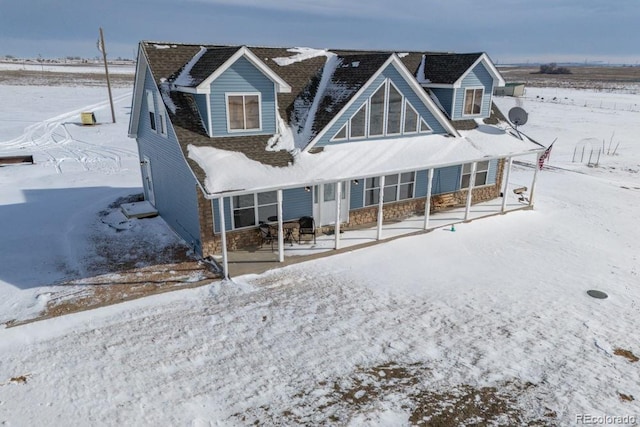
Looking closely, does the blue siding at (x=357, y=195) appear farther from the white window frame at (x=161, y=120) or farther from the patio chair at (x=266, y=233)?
the white window frame at (x=161, y=120)

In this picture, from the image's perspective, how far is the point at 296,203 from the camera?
15.2 metres

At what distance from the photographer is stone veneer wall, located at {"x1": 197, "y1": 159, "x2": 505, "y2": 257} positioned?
1352 centimetres

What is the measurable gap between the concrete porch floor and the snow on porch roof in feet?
8.07

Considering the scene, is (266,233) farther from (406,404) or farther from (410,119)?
(406,404)

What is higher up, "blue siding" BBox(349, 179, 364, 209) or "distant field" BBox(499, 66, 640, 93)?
"distant field" BBox(499, 66, 640, 93)

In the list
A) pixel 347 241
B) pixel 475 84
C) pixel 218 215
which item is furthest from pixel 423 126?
pixel 218 215

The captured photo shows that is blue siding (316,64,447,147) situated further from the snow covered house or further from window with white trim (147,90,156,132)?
window with white trim (147,90,156,132)

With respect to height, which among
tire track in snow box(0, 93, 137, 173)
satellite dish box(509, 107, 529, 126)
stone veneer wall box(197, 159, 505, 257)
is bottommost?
stone veneer wall box(197, 159, 505, 257)

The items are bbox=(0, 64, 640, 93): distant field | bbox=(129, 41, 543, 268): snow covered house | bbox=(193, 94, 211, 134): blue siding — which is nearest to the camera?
bbox=(129, 41, 543, 268): snow covered house

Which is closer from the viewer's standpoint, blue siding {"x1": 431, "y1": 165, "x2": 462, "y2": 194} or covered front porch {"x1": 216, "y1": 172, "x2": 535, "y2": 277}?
covered front porch {"x1": 216, "y1": 172, "x2": 535, "y2": 277}

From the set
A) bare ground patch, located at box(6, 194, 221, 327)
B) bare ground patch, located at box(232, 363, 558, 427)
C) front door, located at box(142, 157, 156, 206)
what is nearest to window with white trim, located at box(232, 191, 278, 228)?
bare ground patch, located at box(6, 194, 221, 327)

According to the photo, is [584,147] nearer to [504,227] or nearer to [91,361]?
[504,227]

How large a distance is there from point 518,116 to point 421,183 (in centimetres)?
678

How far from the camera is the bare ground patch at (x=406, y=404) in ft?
24.8
